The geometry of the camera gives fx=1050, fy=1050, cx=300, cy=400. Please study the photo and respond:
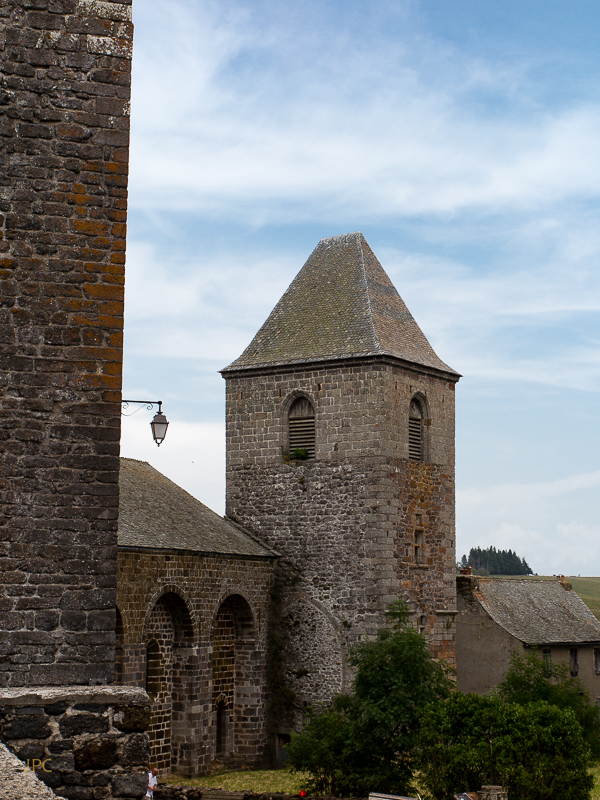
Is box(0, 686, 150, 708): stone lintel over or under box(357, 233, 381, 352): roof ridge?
under

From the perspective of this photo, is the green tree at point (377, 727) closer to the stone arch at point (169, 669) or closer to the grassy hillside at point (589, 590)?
the stone arch at point (169, 669)

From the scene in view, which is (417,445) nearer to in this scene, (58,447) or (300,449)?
(300,449)

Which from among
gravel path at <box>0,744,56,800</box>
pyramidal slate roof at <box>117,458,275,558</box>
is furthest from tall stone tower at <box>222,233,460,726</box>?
gravel path at <box>0,744,56,800</box>

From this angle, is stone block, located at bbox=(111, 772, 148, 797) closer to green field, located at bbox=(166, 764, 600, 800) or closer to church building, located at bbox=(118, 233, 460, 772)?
green field, located at bbox=(166, 764, 600, 800)

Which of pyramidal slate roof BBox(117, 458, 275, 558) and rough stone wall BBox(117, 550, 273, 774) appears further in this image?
pyramidal slate roof BBox(117, 458, 275, 558)

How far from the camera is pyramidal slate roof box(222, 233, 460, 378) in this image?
2769 cm

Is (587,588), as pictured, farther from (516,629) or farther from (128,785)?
(128,785)

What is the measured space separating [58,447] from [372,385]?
780 inches

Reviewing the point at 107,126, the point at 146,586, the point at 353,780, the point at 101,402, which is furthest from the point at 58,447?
the point at 146,586

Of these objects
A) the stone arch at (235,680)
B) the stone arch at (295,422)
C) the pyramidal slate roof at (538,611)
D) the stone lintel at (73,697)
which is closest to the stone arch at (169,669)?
the stone arch at (235,680)

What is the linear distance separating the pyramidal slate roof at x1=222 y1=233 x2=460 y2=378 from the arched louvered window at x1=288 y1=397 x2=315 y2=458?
1.21 m

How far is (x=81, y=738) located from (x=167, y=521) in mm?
18454

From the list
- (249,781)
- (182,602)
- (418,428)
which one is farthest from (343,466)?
(249,781)

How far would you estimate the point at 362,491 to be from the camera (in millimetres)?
26359
